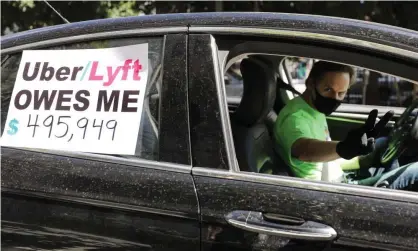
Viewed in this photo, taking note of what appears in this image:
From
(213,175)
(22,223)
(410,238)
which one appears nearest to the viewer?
(410,238)

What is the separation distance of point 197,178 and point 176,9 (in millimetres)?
9313

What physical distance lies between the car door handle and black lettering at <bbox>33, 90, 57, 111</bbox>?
2.74 ft

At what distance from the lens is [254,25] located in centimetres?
194

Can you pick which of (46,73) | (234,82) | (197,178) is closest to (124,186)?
(197,178)

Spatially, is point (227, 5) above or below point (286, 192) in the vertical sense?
above

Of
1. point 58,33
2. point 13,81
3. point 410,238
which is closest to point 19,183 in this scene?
point 13,81

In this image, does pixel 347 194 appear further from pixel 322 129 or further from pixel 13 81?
pixel 13 81

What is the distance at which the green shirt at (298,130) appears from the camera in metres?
2.42

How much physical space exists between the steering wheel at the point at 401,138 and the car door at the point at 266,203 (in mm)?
1208

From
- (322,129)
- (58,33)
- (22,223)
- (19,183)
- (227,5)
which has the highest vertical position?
(227,5)

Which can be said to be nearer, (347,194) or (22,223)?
(347,194)

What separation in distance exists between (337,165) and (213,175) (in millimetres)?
1010

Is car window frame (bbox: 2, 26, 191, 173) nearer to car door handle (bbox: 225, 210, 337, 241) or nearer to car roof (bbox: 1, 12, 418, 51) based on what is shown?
car roof (bbox: 1, 12, 418, 51)

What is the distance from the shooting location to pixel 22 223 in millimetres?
1978
